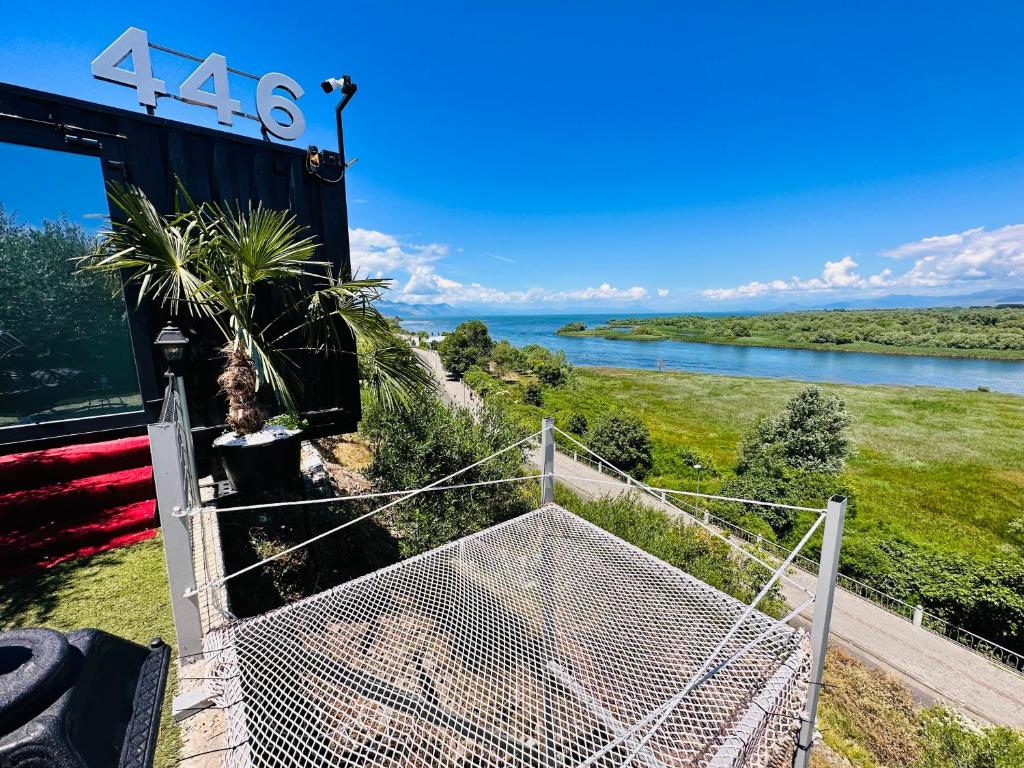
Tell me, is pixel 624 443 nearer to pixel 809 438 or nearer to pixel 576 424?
pixel 576 424

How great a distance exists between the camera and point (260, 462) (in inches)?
150

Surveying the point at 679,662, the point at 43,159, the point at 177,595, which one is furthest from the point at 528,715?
the point at 43,159

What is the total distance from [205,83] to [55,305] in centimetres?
286

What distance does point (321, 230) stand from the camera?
5211 millimetres

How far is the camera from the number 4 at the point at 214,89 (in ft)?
14.2

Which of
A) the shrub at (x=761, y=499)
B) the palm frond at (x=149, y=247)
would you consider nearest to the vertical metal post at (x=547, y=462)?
the palm frond at (x=149, y=247)

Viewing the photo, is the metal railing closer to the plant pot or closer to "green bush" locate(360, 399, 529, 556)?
"green bush" locate(360, 399, 529, 556)

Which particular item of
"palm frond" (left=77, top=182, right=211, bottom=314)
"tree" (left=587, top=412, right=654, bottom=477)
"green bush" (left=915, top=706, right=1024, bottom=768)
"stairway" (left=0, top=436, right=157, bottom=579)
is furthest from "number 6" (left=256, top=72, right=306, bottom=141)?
"tree" (left=587, top=412, right=654, bottom=477)

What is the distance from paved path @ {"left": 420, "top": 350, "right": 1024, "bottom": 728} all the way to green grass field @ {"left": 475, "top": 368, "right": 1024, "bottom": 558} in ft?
14.3

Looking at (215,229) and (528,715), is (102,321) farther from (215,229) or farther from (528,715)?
(528,715)

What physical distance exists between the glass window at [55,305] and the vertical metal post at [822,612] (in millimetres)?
6388

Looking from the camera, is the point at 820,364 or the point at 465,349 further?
the point at 820,364

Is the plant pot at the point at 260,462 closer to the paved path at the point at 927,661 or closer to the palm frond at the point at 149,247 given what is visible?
the palm frond at the point at 149,247

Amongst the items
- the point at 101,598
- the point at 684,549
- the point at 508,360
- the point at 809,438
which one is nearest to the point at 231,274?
the point at 101,598
